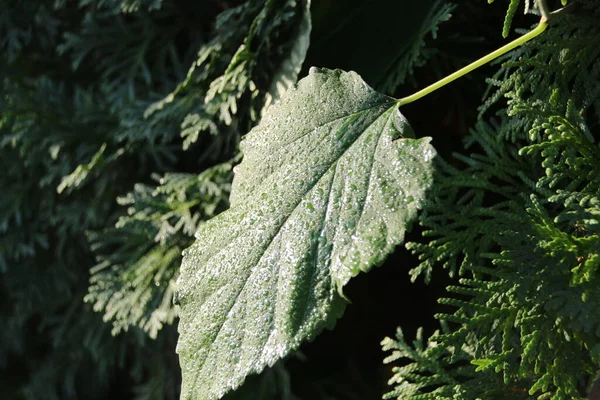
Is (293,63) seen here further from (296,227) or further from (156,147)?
(156,147)

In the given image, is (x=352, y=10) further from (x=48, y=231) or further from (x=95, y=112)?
(x=48, y=231)

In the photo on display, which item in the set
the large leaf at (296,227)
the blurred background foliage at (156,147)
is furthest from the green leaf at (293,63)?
the large leaf at (296,227)

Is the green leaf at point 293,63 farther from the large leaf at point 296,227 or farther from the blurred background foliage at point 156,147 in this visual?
the large leaf at point 296,227

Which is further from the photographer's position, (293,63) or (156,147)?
(156,147)

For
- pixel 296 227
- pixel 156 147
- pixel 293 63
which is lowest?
pixel 296 227

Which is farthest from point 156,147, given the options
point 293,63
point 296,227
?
point 296,227

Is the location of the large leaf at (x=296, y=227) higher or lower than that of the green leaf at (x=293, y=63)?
lower

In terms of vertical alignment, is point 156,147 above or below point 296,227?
above
